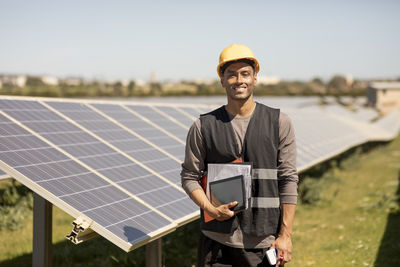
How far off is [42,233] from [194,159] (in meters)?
3.18

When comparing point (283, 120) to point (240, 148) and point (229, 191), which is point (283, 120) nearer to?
point (240, 148)

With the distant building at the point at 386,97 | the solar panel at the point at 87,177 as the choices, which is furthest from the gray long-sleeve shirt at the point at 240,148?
the distant building at the point at 386,97

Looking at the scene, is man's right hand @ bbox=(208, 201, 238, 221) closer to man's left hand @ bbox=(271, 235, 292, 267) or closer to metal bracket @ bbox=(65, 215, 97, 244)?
man's left hand @ bbox=(271, 235, 292, 267)

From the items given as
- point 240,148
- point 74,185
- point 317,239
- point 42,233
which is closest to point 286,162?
point 240,148

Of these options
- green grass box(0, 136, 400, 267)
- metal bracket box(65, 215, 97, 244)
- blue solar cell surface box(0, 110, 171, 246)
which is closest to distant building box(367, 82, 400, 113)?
green grass box(0, 136, 400, 267)

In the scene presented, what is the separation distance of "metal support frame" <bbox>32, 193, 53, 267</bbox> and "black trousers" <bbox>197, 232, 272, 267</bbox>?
113 inches

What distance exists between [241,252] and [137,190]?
2.87 metres

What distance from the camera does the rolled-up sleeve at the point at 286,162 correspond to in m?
3.50

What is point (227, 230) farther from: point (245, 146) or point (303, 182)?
point (303, 182)

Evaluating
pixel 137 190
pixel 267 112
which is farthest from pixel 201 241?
pixel 137 190

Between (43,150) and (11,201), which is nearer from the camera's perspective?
(43,150)

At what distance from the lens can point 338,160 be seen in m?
23.0

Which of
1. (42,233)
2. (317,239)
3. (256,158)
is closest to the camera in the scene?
(256,158)

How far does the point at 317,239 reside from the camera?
35.0 feet
